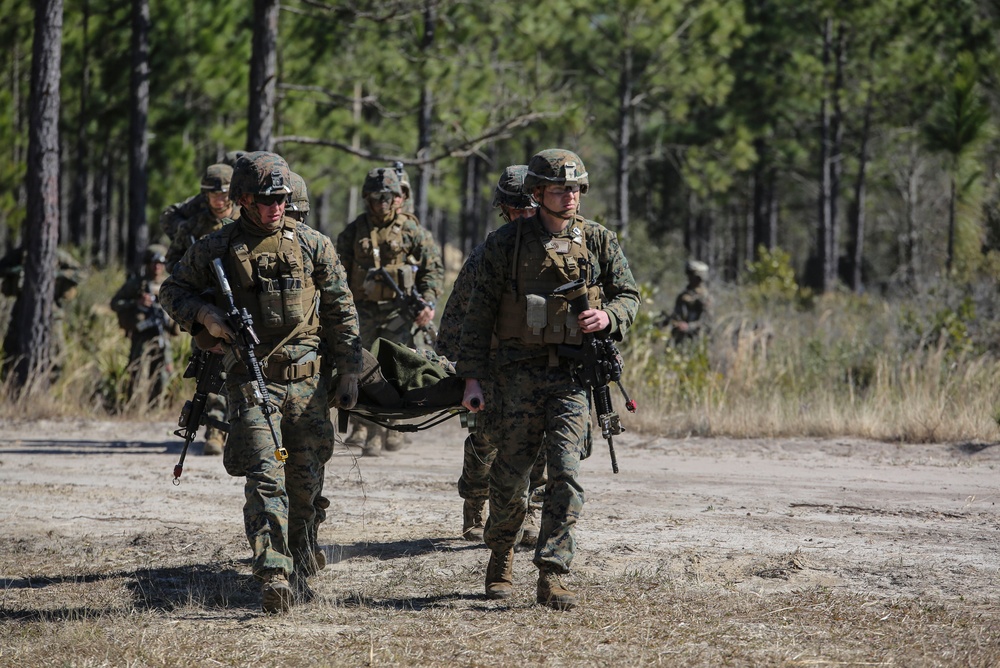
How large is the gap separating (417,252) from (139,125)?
472 inches

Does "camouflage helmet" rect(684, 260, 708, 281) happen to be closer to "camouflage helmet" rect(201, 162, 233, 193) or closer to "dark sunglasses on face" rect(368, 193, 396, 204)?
"dark sunglasses on face" rect(368, 193, 396, 204)

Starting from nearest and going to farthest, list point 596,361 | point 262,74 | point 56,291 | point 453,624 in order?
1. point 453,624
2. point 596,361
3. point 262,74
4. point 56,291

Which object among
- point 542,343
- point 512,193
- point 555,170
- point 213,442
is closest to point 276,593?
point 542,343

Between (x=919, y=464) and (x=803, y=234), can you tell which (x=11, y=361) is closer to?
(x=919, y=464)

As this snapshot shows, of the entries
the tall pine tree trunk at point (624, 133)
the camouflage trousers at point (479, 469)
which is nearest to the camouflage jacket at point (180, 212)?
the camouflage trousers at point (479, 469)

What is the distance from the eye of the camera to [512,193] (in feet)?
21.9

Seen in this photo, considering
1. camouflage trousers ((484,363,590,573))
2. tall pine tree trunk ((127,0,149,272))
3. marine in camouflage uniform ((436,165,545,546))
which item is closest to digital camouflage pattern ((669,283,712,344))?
marine in camouflage uniform ((436,165,545,546))

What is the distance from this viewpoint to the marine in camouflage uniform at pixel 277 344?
5355 millimetres

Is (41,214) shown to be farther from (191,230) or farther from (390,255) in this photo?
(390,255)

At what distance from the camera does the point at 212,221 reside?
870cm

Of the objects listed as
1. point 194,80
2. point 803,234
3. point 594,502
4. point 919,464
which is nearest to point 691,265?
point 919,464

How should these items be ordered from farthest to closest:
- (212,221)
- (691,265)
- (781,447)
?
(691,265) < (781,447) < (212,221)

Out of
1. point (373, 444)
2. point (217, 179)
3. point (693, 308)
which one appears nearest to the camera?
point (217, 179)

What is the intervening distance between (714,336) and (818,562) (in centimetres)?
707
